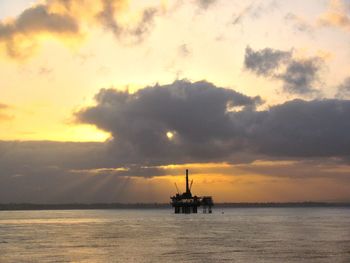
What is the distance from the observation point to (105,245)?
293 ft

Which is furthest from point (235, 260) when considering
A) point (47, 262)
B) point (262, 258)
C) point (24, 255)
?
point (24, 255)

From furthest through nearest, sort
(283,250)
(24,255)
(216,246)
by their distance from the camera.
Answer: (216,246) → (283,250) → (24,255)

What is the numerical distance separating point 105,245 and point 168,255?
1955 centimetres

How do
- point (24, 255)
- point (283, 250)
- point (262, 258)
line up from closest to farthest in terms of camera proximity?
point (262, 258), point (24, 255), point (283, 250)

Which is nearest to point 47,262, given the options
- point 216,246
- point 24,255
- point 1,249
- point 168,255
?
point 24,255

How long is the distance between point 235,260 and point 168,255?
993cm

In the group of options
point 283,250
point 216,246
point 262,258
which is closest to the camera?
point 262,258

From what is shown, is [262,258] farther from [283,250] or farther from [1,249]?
[1,249]

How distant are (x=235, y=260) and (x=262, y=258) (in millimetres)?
3977

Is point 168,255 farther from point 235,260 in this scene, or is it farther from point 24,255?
point 24,255

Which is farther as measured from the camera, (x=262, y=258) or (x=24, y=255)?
(x=24, y=255)

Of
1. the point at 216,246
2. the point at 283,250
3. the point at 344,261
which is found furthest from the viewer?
the point at 216,246

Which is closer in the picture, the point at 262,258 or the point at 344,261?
the point at 344,261

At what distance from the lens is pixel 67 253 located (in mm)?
76188
